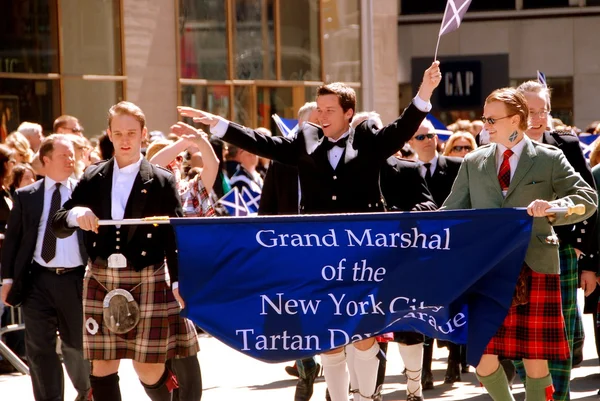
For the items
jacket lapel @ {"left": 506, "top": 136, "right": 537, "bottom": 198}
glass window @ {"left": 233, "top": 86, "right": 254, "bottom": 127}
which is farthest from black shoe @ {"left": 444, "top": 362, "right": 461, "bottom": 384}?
glass window @ {"left": 233, "top": 86, "right": 254, "bottom": 127}

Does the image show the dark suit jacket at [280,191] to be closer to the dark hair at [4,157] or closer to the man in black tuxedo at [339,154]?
the man in black tuxedo at [339,154]

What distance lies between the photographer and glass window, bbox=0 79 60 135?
17.5 m

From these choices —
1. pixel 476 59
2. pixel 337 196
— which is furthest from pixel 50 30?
pixel 476 59

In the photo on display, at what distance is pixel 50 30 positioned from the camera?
18.1 metres

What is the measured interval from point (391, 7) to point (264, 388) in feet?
56.2

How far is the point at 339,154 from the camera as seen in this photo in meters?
7.61

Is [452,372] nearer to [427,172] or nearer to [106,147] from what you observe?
[427,172]

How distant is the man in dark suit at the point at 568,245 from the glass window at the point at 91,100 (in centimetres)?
1127

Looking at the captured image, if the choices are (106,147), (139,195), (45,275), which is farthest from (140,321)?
(106,147)

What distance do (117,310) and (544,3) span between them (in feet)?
103

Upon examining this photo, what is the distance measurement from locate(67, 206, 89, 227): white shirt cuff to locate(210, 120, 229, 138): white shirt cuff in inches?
36.0

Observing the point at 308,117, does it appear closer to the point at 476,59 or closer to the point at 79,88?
the point at 79,88

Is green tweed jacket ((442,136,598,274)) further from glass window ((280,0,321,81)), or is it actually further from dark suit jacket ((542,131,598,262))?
glass window ((280,0,321,81))

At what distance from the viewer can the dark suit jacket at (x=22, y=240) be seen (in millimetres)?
8500
